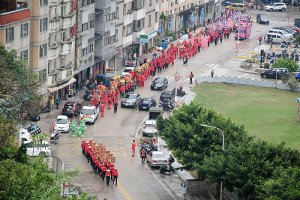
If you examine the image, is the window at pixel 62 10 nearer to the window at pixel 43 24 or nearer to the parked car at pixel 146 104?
the window at pixel 43 24

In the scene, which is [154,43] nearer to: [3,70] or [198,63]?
[198,63]

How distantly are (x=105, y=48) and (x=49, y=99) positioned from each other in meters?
18.7

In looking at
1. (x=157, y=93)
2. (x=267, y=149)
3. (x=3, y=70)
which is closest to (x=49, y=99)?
(x=157, y=93)

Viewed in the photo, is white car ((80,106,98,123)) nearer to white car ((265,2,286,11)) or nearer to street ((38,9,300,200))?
street ((38,9,300,200))

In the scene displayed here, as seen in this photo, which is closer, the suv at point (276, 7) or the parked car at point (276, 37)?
the parked car at point (276, 37)

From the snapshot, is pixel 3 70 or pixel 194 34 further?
pixel 194 34

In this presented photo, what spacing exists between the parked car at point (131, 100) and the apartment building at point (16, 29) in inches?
525

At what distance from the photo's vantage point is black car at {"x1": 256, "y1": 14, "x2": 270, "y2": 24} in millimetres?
144125

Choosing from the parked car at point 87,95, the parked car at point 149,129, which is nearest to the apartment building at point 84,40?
the parked car at point 87,95

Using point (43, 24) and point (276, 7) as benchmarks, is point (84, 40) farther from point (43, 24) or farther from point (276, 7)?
point (276, 7)

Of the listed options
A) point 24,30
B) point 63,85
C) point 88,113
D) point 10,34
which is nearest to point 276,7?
point 63,85

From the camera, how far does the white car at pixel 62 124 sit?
235ft

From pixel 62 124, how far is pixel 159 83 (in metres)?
22.9

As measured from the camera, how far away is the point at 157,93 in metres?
91.2
